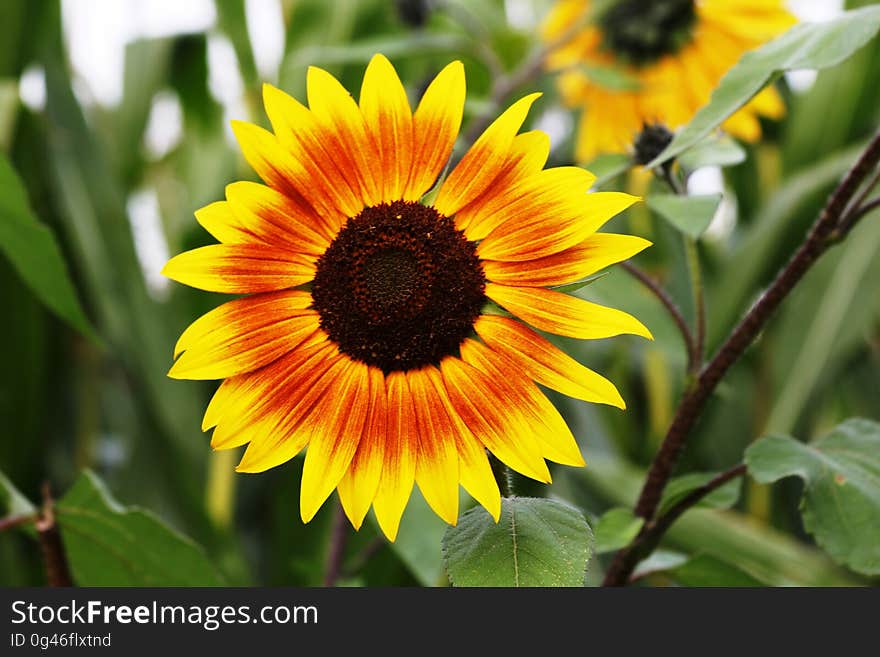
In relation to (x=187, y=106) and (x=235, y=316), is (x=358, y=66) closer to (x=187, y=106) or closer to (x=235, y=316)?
(x=187, y=106)

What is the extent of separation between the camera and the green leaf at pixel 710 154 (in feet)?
1.18

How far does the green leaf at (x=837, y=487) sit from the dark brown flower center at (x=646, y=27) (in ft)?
1.60

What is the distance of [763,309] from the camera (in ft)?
1.16

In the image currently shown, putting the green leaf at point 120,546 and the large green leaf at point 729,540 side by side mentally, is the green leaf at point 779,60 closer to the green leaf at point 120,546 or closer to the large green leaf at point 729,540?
the green leaf at point 120,546

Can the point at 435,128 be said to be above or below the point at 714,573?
above

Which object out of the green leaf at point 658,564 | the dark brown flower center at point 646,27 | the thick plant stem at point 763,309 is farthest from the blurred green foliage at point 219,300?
the thick plant stem at point 763,309

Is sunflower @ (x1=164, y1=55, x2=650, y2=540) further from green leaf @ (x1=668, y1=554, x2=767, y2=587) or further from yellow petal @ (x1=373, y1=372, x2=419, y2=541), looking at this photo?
green leaf @ (x1=668, y1=554, x2=767, y2=587)

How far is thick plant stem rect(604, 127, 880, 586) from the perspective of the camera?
1.15 feet

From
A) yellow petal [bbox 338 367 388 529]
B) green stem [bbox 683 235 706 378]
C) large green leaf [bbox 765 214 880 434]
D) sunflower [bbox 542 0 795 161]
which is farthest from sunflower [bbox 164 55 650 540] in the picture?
large green leaf [bbox 765 214 880 434]

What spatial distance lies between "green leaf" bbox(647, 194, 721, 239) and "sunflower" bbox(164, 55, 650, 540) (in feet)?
0.20

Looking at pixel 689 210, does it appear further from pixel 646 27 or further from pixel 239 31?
pixel 239 31

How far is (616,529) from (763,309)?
0.32 feet

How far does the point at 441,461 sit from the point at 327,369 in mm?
47

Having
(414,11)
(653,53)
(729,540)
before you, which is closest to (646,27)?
(653,53)
